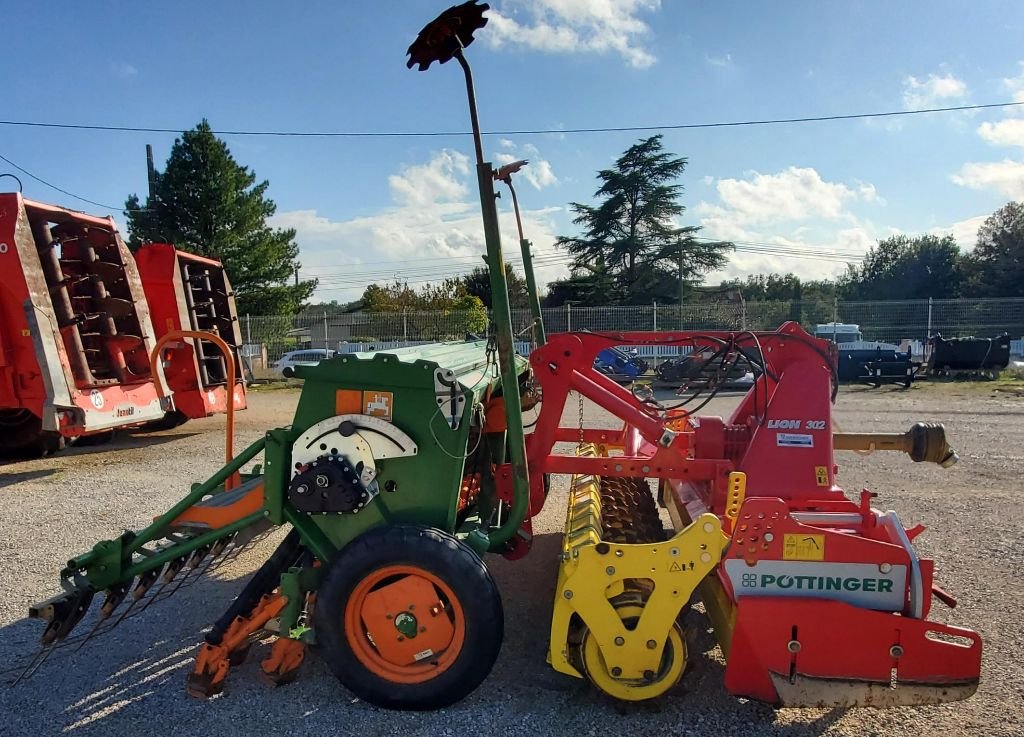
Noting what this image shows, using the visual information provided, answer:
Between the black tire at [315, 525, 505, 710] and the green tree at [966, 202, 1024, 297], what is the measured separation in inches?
1892

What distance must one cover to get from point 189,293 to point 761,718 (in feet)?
29.8

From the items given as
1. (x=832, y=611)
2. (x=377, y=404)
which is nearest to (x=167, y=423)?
(x=377, y=404)

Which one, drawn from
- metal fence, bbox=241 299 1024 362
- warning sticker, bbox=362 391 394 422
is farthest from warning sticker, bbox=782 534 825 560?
metal fence, bbox=241 299 1024 362

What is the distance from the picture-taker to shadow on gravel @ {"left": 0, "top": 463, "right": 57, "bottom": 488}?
7416 mm

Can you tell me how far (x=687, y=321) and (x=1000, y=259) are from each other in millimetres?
35605

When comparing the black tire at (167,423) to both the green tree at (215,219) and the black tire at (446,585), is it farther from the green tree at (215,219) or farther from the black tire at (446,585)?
the green tree at (215,219)

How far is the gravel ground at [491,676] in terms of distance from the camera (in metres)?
2.89

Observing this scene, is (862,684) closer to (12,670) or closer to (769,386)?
(769,386)

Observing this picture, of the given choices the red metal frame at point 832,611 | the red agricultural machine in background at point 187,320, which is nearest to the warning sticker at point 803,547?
the red metal frame at point 832,611

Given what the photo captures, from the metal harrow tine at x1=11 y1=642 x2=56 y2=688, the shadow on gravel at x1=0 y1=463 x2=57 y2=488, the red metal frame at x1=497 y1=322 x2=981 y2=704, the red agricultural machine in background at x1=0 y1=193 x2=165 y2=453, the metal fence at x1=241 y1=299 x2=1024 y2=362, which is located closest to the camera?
the red metal frame at x1=497 y1=322 x2=981 y2=704

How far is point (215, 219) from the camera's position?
1057 inches

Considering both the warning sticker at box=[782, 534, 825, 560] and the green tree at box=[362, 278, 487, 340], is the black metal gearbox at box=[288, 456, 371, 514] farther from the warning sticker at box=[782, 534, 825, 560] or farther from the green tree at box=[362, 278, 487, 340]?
the green tree at box=[362, 278, 487, 340]

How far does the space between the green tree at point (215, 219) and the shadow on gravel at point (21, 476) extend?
19.6m

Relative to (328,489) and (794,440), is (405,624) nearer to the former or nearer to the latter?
(328,489)
